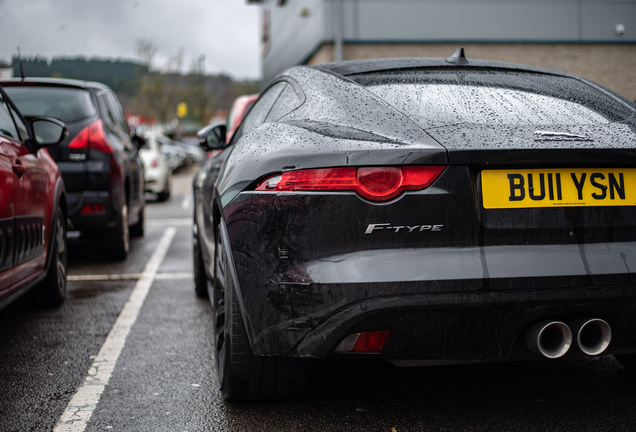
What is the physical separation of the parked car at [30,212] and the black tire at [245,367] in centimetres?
131

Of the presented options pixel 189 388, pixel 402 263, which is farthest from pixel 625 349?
pixel 189 388

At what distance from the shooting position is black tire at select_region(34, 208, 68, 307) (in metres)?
4.53

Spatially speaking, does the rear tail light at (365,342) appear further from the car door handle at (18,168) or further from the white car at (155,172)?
the white car at (155,172)

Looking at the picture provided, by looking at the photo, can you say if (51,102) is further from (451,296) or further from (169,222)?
(451,296)

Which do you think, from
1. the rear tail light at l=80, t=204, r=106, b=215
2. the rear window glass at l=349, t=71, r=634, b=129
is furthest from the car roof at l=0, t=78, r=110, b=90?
the rear window glass at l=349, t=71, r=634, b=129

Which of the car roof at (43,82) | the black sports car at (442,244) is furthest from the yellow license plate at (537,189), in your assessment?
the car roof at (43,82)

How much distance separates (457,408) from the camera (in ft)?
9.12

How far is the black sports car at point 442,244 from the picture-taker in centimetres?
221

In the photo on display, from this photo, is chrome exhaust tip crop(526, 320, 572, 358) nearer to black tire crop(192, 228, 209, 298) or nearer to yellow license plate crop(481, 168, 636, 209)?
yellow license plate crop(481, 168, 636, 209)

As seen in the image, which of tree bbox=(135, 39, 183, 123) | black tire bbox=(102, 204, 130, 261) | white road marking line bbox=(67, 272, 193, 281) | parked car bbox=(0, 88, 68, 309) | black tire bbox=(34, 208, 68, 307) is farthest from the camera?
tree bbox=(135, 39, 183, 123)

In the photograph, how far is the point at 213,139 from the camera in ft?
13.7

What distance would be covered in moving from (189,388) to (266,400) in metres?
0.45

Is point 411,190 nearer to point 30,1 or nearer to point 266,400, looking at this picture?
point 266,400

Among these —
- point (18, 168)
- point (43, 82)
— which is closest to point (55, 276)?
point (18, 168)
